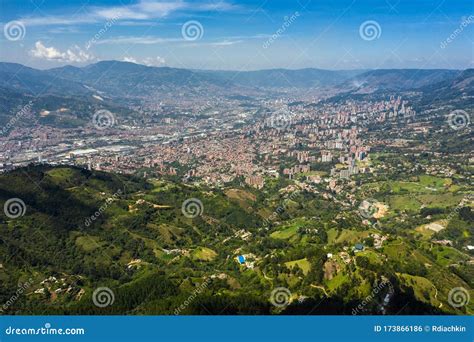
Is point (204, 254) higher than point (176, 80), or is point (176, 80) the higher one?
point (176, 80)

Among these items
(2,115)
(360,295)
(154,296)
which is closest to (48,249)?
(154,296)

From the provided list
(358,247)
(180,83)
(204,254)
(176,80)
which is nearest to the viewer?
(358,247)

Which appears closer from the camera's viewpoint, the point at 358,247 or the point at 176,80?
the point at 358,247

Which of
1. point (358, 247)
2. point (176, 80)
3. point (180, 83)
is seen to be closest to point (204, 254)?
point (358, 247)

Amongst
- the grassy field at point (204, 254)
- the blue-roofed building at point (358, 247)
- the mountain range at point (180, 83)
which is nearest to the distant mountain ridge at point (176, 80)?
the mountain range at point (180, 83)

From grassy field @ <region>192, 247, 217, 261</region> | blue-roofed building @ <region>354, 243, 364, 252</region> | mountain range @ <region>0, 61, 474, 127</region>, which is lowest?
grassy field @ <region>192, 247, 217, 261</region>

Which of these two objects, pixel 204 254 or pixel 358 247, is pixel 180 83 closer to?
pixel 204 254

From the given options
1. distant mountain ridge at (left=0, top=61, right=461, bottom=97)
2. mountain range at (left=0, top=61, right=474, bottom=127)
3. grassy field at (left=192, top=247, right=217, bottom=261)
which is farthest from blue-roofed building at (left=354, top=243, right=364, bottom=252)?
distant mountain ridge at (left=0, top=61, right=461, bottom=97)

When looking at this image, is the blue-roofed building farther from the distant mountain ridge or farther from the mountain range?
the distant mountain ridge

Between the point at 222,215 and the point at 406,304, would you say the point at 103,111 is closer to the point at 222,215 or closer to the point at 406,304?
the point at 222,215

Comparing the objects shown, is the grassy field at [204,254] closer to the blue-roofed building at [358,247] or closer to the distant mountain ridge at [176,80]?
the blue-roofed building at [358,247]

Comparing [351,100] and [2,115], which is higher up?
[351,100]
